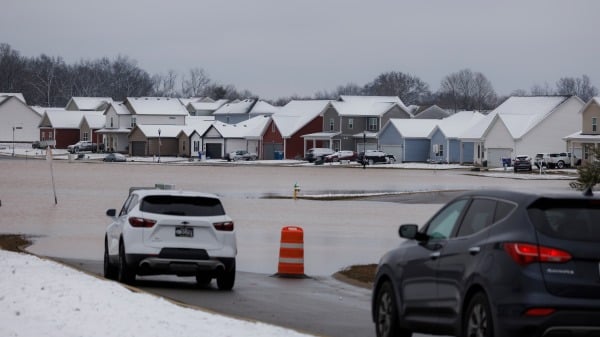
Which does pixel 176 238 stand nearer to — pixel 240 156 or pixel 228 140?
pixel 240 156

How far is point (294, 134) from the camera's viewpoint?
145625 mm

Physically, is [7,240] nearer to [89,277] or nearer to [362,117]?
[89,277]

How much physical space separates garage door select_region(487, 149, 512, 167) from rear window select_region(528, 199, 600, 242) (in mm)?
110415

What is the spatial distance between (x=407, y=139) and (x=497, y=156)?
1665 cm

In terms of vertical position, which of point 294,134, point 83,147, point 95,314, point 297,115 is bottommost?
point 95,314

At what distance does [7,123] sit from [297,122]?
5895 centimetres

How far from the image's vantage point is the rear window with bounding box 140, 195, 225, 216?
20.9 metres

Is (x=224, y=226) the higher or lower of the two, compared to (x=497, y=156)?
lower

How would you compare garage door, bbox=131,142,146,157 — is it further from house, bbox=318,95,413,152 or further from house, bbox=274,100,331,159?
house, bbox=318,95,413,152

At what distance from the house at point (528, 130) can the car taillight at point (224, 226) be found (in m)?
100

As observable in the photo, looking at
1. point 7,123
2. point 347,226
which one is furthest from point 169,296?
point 7,123

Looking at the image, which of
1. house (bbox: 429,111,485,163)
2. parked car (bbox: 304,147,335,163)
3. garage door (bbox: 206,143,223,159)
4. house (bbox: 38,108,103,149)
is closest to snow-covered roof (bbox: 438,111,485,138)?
house (bbox: 429,111,485,163)

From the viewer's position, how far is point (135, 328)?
13016 millimetres

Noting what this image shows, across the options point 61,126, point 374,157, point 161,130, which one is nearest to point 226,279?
point 374,157
